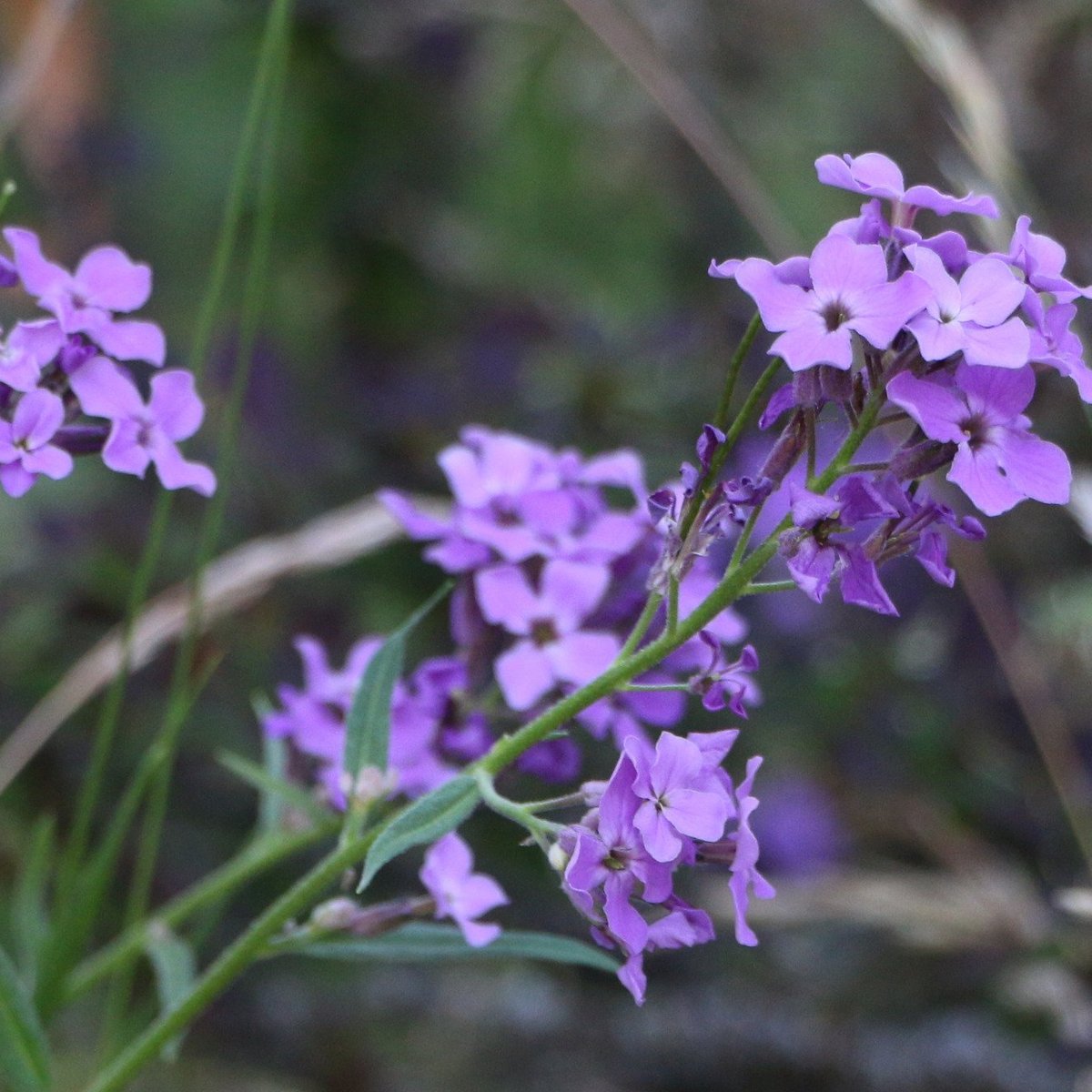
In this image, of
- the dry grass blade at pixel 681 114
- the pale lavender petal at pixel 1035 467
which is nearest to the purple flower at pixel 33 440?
the pale lavender petal at pixel 1035 467

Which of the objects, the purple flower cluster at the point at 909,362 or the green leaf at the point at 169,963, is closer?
the purple flower cluster at the point at 909,362

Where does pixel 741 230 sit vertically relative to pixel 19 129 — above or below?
below

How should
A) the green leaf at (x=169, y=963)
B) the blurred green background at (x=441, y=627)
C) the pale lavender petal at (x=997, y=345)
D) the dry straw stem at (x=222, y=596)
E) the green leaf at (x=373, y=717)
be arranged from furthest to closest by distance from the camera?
the blurred green background at (x=441, y=627), the dry straw stem at (x=222, y=596), the green leaf at (x=169, y=963), the green leaf at (x=373, y=717), the pale lavender petal at (x=997, y=345)

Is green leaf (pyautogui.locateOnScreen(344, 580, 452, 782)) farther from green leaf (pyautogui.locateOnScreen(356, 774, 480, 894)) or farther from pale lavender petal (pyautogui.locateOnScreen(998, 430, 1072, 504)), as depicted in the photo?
pale lavender petal (pyautogui.locateOnScreen(998, 430, 1072, 504))

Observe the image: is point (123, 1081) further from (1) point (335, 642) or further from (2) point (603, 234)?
(2) point (603, 234)

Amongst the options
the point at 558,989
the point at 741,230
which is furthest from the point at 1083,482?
the point at 741,230

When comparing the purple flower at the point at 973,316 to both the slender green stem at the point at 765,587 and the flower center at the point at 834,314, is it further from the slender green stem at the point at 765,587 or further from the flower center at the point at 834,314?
the slender green stem at the point at 765,587

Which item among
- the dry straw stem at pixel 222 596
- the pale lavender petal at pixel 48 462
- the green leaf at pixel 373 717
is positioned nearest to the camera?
the pale lavender petal at pixel 48 462
